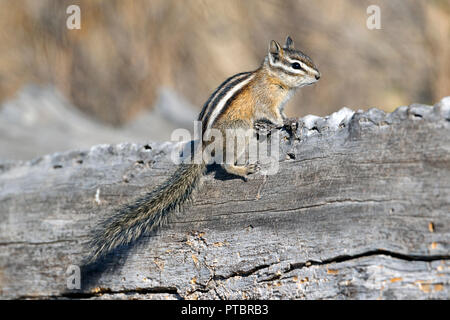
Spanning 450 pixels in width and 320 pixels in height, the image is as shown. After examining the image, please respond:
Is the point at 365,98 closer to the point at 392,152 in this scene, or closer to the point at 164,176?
the point at 164,176

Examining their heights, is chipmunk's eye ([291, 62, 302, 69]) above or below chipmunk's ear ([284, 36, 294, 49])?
below

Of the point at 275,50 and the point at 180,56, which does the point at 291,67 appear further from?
the point at 180,56

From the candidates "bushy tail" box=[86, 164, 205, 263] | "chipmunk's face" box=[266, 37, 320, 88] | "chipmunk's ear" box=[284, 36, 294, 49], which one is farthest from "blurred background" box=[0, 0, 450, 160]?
"bushy tail" box=[86, 164, 205, 263]

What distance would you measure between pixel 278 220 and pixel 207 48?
115 inches

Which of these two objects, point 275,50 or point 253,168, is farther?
point 275,50

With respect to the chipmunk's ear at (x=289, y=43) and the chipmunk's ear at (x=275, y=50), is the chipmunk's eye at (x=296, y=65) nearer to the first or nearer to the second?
the chipmunk's ear at (x=275, y=50)

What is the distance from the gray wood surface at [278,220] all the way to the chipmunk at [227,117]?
59mm

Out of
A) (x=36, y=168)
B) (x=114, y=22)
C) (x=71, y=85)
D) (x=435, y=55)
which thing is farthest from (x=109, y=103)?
(x=435, y=55)

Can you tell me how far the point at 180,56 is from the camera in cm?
470

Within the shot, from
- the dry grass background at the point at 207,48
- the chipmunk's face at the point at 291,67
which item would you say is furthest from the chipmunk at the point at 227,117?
the dry grass background at the point at 207,48

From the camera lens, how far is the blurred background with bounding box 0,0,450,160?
4.51m

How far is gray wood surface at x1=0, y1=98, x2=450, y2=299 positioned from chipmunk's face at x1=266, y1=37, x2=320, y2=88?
4.72ft

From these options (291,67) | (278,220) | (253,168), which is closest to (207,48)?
(291,67)

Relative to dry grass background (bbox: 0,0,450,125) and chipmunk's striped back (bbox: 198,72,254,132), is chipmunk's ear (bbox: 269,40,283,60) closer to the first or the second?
chipmunk's striped back (bbox: 198,72,254,132)
